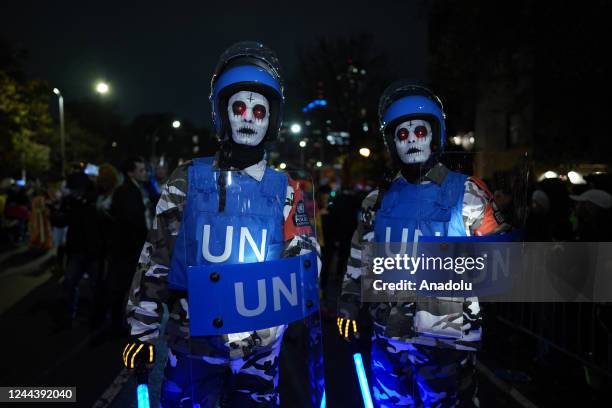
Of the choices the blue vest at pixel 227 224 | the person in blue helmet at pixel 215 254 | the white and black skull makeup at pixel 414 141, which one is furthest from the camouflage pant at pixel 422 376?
the white and black skull makeup at pixel 414 141

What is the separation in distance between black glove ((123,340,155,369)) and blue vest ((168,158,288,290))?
0.32m

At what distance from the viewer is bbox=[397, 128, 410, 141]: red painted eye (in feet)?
11.2

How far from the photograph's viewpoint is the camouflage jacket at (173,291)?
2686 millimetres

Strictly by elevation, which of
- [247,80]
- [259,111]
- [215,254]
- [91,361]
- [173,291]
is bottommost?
[91,361]

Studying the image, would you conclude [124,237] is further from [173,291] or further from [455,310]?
[455,310]

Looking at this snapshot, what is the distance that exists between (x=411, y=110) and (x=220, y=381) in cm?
193

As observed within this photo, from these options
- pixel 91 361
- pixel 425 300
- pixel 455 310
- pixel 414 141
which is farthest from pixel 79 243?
pixel 455 310

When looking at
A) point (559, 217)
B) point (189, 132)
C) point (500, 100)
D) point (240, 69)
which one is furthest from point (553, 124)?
point (189, 132)

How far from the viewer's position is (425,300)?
124 inches

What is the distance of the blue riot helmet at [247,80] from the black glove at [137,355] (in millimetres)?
1167

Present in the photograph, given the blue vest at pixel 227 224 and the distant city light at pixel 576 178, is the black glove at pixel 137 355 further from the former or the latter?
the distant city light at pixel 576 178

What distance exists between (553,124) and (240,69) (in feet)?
54.0

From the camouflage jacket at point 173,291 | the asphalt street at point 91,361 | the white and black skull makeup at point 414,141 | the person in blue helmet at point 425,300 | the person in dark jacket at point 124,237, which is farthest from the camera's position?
the person in dark jacket at point 124,237

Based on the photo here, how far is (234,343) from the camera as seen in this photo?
268 centimetres
